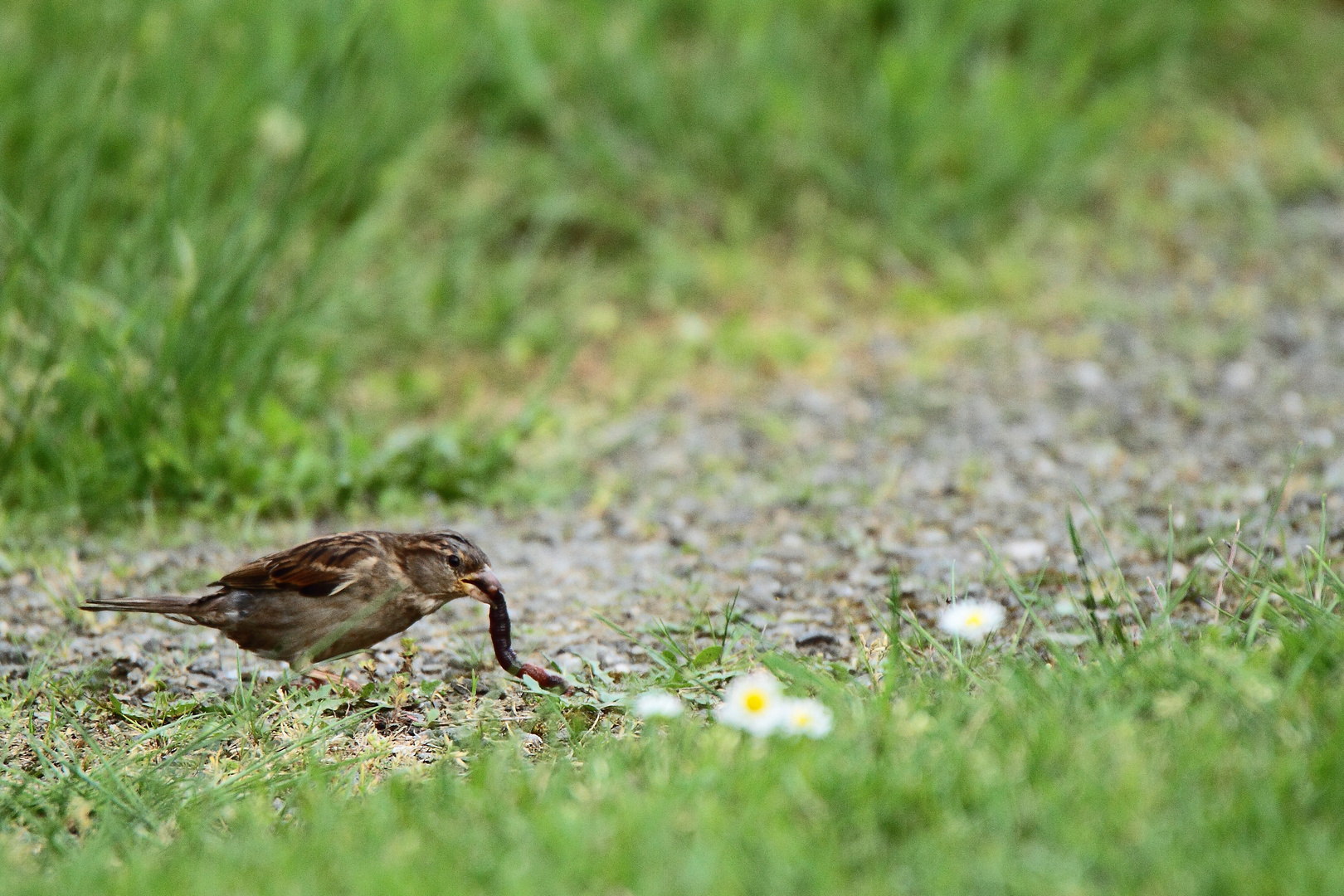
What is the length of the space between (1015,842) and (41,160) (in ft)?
14.6

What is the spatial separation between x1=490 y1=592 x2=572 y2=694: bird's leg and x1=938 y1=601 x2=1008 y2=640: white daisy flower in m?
0.87

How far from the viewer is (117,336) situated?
4578 millimetres

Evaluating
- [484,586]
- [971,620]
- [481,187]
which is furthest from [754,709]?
[481,187]

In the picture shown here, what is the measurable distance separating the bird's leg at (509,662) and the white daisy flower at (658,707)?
28 cm

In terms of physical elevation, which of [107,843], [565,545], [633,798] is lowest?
[565,545]

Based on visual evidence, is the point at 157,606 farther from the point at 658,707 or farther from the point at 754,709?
the point at 754,709

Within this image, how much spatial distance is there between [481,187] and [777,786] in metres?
4.80

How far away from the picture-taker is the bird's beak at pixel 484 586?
3.31m

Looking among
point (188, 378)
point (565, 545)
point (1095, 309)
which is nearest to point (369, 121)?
point (188, 378)

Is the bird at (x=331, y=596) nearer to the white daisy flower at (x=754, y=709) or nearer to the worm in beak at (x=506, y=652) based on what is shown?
the worm in beak at (x=506, y=652)

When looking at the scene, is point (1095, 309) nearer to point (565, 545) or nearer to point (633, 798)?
point (565, 545)

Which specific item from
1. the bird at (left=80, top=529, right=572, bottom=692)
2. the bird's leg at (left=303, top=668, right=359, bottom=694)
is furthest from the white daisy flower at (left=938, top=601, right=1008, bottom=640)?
the bird's leg at (left=303, top=668, right=359, bottom=694)

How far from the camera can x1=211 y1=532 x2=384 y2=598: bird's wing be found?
11.0 feet

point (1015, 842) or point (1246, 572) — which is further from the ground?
point (1015, 842)
